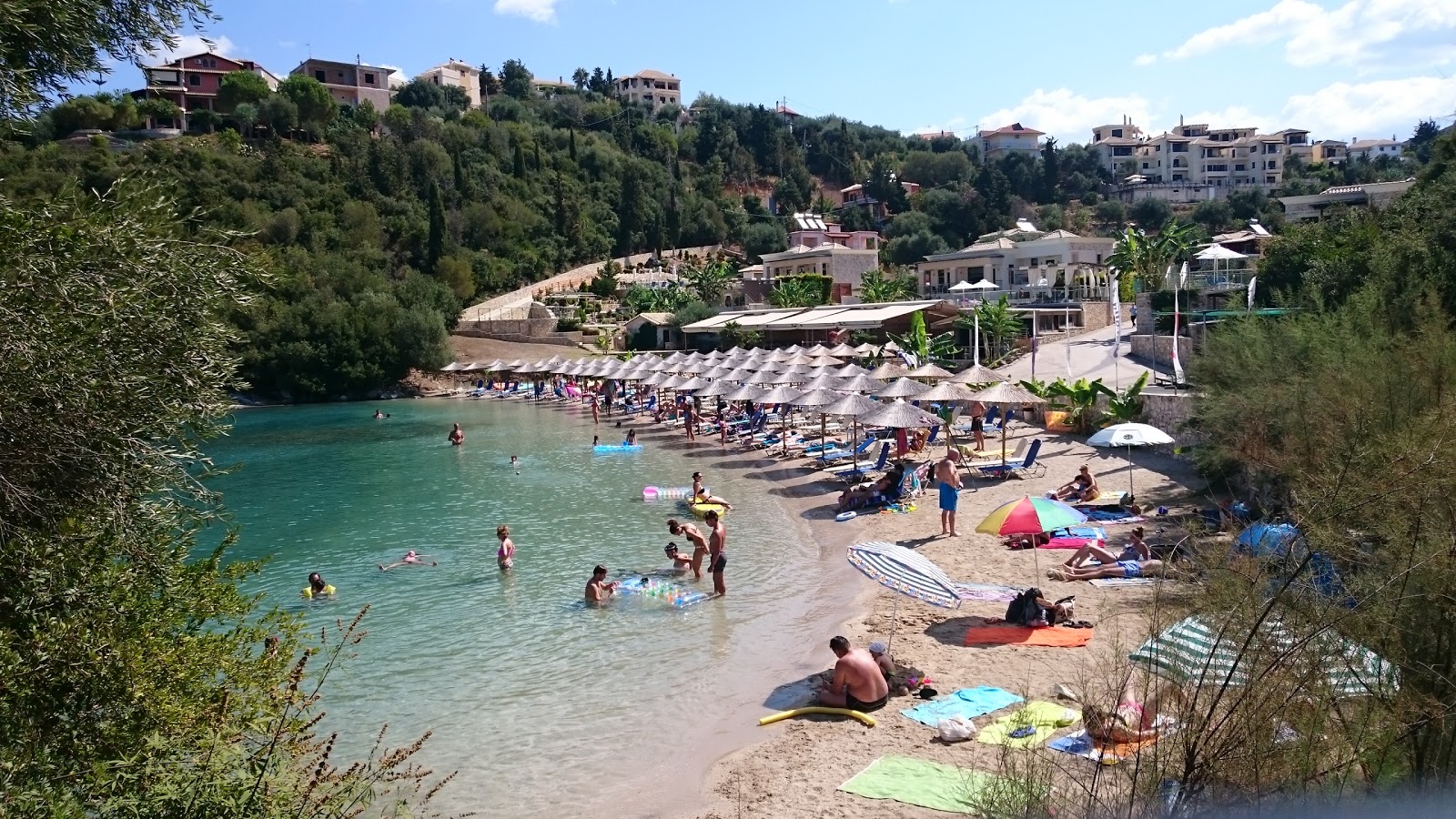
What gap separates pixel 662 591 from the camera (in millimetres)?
12906

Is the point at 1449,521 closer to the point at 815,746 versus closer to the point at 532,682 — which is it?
the point at 815,746

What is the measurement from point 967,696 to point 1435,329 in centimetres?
555

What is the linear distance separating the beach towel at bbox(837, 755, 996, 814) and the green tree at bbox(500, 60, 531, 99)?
12913 cm

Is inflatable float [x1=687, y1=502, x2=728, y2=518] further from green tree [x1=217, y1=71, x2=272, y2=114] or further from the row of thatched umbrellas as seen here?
green tree [x1=217, y1=71, x2=272, y2=114]

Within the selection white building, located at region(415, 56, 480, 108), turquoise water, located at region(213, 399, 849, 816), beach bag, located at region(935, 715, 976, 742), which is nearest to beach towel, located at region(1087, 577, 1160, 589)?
turquoise water, located at region(213, 399, 849, 816)

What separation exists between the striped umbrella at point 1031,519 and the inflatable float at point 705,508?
6.91 m

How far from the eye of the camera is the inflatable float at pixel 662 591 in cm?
1254

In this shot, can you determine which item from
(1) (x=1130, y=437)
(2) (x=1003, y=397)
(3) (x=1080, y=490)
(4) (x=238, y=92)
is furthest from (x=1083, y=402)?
(4) (x=238, y=92)

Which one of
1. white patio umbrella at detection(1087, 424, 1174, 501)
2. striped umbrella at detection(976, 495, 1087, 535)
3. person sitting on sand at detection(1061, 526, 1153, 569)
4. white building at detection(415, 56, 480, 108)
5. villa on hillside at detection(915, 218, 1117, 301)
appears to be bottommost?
person sitting on sand at detection(1061, 526, 1153, 569)

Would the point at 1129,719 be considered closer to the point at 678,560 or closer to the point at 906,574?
the point at 906,574

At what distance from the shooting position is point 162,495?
673 cm

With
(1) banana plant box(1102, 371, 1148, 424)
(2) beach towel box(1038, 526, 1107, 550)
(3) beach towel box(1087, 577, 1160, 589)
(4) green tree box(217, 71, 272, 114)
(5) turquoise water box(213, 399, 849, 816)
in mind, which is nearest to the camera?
(5) turquoise water box(213, 399, 849, 816)

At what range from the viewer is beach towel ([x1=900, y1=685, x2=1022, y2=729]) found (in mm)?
8031

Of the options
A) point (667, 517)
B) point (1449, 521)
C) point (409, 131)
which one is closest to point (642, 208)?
point (409, 131)
